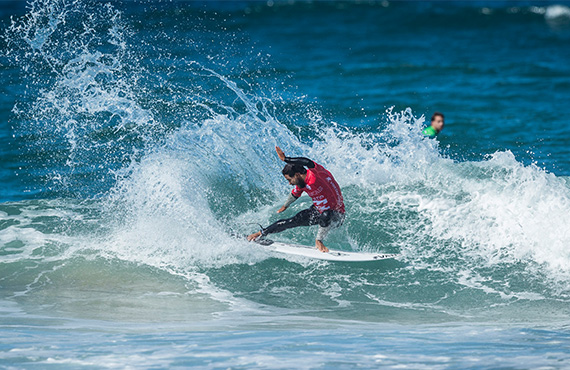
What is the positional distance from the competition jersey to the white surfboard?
66 cm

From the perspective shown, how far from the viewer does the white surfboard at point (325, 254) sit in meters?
9.84

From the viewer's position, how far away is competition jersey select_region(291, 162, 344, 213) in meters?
9.40

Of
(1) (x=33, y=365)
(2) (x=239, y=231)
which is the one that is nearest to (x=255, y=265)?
(2) (x=239, y=231)

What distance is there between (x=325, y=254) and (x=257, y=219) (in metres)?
1.86

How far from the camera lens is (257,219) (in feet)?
37.2

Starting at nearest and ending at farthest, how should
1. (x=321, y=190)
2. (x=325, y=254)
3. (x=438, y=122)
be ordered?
1. (x=321, y=190)
2. (x=325, y=254)
3. (x=438, y=122)

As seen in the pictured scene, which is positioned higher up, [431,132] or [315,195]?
[431,132]

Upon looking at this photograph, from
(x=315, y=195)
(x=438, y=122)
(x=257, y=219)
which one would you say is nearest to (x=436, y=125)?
(x=438, y=122)

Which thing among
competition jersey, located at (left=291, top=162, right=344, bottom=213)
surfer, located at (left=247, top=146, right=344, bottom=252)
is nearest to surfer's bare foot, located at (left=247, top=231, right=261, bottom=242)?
surfer, located at (left=247, top=146, right=344, bottom=252)

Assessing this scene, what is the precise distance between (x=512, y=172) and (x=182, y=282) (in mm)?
5786

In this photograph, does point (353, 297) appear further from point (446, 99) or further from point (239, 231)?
point (446, 99)

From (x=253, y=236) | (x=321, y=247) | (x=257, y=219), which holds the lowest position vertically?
(x=321, y=247)

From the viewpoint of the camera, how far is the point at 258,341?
7355 mm

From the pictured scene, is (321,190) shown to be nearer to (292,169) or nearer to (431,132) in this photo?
(292,169)
